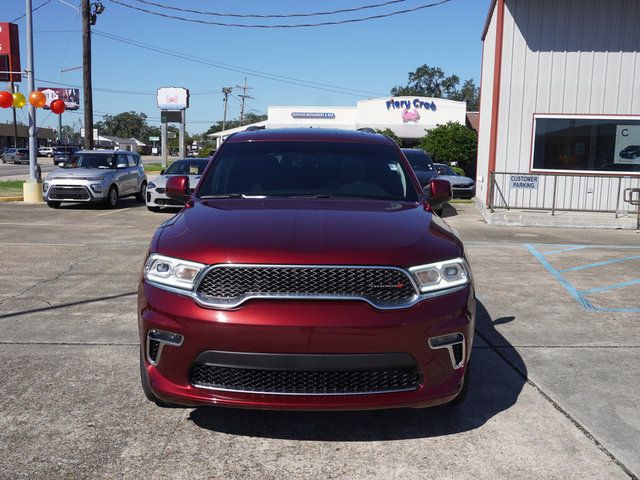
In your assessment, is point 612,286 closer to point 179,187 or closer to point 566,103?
point 179,187

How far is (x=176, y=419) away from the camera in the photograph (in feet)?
12.3

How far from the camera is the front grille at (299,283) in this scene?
10.4 ft

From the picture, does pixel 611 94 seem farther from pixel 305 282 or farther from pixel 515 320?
pixel 305 282

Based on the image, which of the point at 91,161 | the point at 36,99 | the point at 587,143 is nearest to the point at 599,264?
the point at 587,143

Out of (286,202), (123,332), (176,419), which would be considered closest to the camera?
(176,419)

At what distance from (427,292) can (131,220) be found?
12053 mm

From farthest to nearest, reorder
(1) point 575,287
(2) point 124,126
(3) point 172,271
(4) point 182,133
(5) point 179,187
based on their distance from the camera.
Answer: (2) point 124,126, (4) point 182,133, (1) point 575,287, (5) point 179,187, (3) point 172,271

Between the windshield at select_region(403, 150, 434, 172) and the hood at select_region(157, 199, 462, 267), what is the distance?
12.2m

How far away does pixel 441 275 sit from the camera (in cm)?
336

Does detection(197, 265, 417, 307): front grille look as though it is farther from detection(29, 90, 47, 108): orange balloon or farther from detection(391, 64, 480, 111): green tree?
detection(391, 64, 480, 111): green tree

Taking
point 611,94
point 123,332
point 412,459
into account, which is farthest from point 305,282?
point 611,94

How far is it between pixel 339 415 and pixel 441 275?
1117 mm

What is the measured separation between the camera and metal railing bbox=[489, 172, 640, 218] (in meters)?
15.3

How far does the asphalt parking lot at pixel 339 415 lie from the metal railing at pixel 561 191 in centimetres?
864
